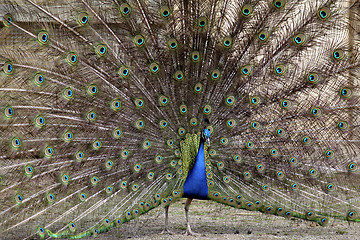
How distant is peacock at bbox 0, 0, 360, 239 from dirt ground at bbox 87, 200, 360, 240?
16.8 inches

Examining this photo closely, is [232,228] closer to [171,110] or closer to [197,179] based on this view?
[197,179]

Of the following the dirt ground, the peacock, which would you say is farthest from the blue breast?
the dirt ground

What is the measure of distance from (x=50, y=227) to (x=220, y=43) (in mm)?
2440

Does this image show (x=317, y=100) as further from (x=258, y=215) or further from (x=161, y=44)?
(x=258, y=215)

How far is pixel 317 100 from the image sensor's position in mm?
4535

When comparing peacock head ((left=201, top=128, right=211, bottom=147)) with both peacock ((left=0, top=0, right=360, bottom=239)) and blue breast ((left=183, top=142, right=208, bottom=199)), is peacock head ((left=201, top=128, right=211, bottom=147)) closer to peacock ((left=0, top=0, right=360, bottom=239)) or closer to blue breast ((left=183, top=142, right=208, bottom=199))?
peacock ((left=0, top=0, right=360, bottom=239))

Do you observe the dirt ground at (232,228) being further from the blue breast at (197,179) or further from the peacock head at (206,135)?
the peacock head at (206,135)

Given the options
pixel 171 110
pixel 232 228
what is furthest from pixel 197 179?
pixel 232 228

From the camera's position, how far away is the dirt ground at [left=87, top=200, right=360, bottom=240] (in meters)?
4.83

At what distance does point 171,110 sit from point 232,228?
5.58 ft

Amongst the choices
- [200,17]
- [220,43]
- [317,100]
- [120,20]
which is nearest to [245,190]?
[317,100]

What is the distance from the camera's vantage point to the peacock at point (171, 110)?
164 inches

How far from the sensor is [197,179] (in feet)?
14.6

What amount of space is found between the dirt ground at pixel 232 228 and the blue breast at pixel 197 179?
0.54 meters
